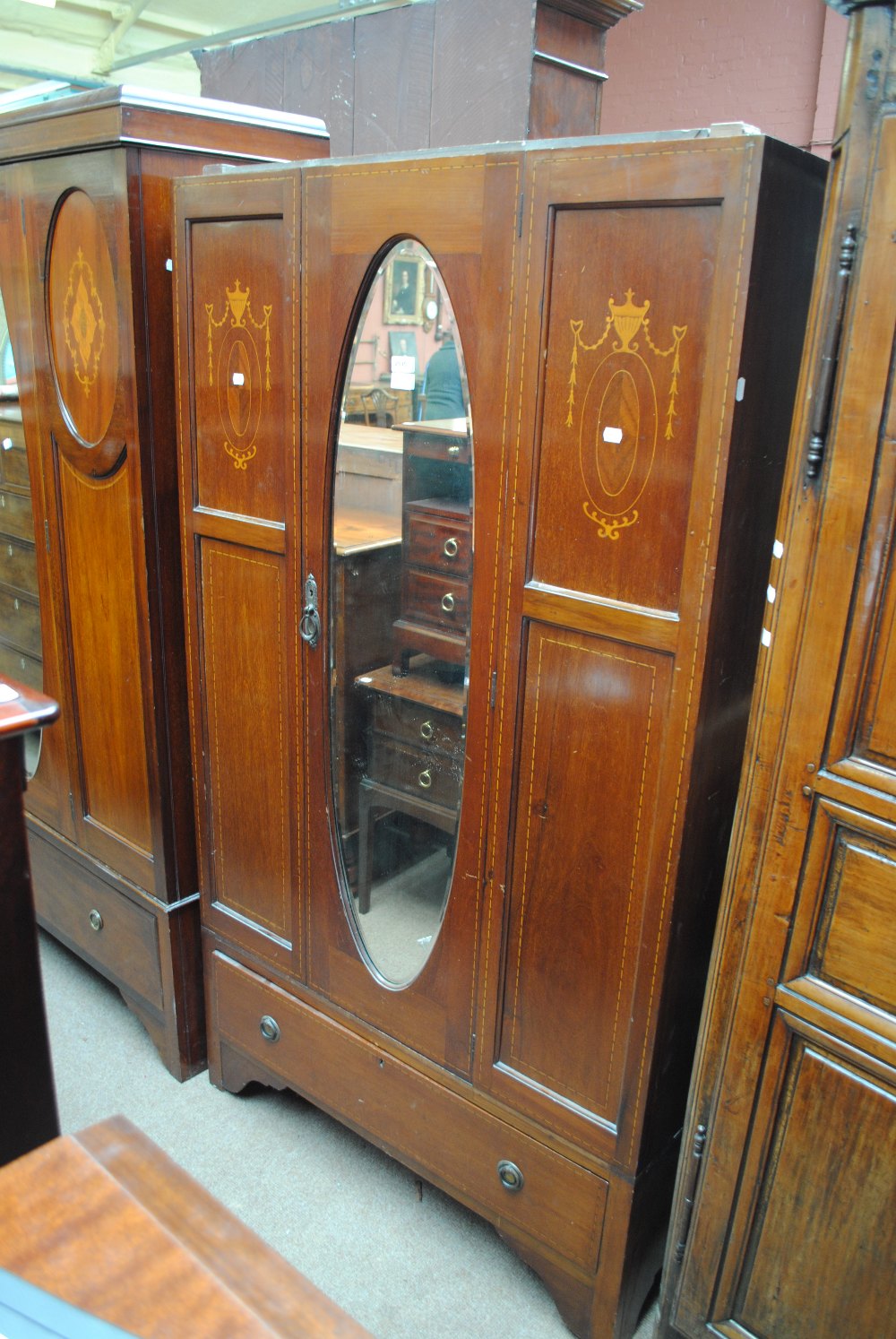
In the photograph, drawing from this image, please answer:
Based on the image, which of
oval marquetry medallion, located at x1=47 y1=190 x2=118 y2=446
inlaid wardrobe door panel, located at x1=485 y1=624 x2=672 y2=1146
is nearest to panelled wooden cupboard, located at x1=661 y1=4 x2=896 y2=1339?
inlaid wardrobe door panel, located at x1=485 y1=624 x2=672 y2=1146

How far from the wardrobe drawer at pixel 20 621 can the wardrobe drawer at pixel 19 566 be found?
0.10ft

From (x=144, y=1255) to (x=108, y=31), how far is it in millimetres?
7656

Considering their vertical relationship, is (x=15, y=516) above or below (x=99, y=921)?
above

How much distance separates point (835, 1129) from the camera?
1.21 metres

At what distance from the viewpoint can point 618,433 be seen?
4.06 ft

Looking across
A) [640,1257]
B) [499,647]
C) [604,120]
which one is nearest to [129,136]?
[499,647]

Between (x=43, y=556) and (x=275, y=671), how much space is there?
73 cm

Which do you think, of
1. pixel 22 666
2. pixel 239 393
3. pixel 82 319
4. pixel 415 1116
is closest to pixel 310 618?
pixel 239 393

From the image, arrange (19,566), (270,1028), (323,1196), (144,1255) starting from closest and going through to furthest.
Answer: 1. (144,1255)
2. (323,1196)
3. (270,1028)
4. (19,566)

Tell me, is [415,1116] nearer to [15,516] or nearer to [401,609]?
[401,609]

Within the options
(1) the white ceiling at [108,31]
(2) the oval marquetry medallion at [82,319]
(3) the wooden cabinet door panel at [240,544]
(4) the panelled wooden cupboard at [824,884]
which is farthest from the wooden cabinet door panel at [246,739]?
(1) the white ceiling at [108,31]

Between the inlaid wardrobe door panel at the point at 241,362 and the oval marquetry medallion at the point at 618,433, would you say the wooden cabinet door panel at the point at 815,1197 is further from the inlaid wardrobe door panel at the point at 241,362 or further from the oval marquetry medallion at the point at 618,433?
the inlaid wardrobe door panel at the point at 241,362

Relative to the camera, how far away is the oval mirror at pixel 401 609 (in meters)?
1.44

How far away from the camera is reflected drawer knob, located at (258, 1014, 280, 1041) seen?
76.9 inches
